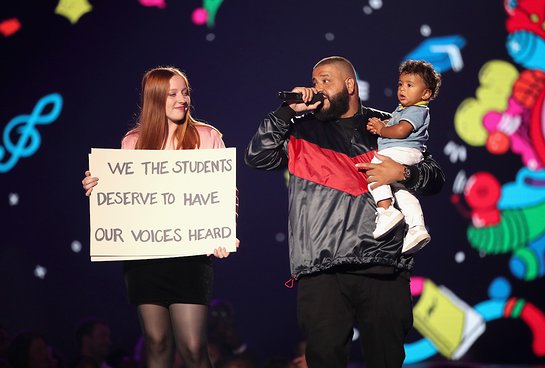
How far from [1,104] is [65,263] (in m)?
0.95

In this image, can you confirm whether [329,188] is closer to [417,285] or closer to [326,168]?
[326,168]

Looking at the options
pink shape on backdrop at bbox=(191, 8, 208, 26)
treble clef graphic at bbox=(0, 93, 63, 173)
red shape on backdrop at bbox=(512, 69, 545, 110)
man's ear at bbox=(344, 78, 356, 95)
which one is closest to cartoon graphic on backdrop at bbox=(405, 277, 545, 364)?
red shape on backdrop at bbox=(512, 69, 545, 110)

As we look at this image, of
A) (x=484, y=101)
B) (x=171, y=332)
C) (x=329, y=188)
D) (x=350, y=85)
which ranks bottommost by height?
(x=171, y=332)

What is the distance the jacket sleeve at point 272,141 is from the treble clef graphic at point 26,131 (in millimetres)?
2079

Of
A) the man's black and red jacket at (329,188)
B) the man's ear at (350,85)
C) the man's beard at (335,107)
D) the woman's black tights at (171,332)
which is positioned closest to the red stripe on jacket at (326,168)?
the man's black and red jacket at (329,188)

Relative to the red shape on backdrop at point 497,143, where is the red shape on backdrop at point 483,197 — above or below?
below

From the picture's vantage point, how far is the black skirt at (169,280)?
2.73m

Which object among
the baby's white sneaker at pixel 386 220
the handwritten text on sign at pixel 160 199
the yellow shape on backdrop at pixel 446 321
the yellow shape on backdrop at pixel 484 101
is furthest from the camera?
the yellow shape on backdrop at pixel 484 101

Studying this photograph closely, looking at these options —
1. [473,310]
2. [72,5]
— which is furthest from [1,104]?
[473,310]

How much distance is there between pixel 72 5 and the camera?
4.35 meters

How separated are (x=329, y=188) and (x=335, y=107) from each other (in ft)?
0.93

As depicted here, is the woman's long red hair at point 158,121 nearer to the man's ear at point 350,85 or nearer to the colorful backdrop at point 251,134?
the man's ear at point 350,85

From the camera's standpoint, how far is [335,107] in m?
2.58

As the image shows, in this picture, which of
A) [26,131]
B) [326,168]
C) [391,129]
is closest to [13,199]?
[26,131]
